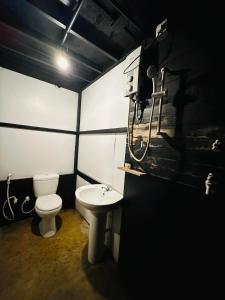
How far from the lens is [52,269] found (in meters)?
1.45

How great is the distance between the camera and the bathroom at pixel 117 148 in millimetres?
881

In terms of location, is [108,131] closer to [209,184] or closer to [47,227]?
[209,184]

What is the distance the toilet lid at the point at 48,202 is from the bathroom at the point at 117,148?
0.02 metres

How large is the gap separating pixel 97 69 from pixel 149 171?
1.76m

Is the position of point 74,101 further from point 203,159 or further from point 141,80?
point 203,159

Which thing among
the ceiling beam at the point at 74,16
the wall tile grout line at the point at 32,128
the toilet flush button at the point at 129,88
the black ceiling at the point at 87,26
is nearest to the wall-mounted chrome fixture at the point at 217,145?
the black ceiling at the point at 87,26

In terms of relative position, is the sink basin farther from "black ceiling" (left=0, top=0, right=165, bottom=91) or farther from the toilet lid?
"black ceiling" (left=0, top=0, right=165, bottom=91)

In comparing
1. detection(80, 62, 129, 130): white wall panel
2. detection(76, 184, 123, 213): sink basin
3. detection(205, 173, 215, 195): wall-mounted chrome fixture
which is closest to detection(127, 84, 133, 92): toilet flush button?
detection(80, 62, 129, 130): white wall panel

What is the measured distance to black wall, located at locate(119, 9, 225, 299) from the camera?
0.82 meters

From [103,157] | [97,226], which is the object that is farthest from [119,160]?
[97,226]

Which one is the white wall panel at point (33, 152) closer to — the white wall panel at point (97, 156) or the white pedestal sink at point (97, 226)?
the white wall panel at point (97, 156)

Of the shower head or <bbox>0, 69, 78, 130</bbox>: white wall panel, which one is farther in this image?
<bbox>0, 69, 78, 130</bbox>: white wall panel

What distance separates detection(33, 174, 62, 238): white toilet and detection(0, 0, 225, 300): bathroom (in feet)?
0.06

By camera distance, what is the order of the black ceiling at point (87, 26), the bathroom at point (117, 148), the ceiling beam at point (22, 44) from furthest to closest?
the ceiling beam at point (22, 44) → the black ceiling at point (87, 26) → the bathroom at point (117, 148)
